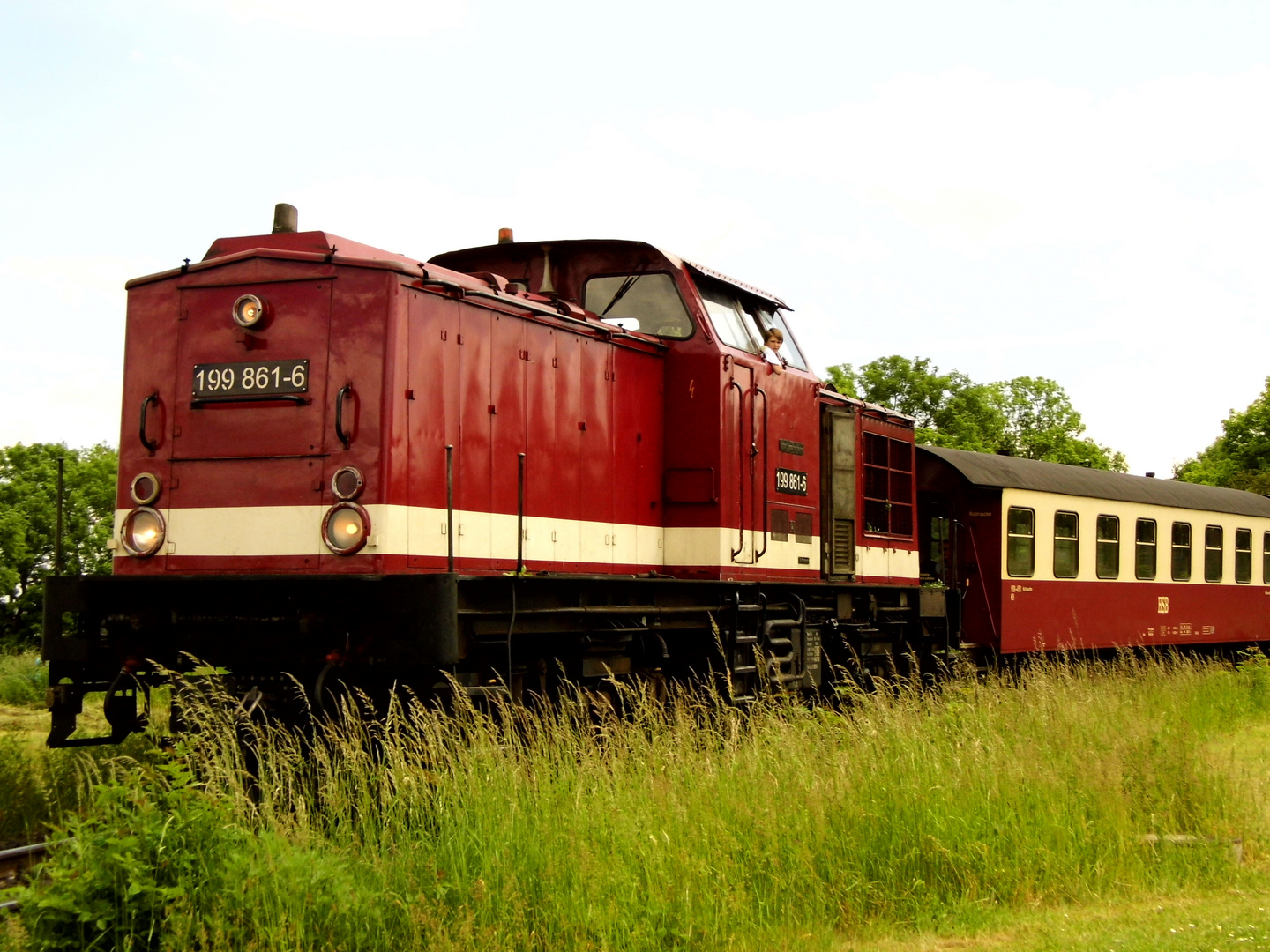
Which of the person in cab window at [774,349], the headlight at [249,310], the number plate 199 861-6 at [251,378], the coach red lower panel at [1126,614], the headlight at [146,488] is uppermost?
the person in cab window at [774,349]

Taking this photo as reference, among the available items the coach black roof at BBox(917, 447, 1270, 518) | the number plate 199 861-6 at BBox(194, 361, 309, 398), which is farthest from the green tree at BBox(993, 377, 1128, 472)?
the number plate 199 861-6 at BBox(194, 361, 309, 398)

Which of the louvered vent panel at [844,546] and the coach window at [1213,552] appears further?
the coach window at [1213,552]

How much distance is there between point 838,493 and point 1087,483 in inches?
302

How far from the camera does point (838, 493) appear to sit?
1151 cm

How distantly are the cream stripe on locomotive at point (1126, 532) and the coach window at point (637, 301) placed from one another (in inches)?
296

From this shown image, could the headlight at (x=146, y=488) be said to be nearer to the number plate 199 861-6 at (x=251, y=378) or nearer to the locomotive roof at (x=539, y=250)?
the number plate 199 861-6 at (x=251, y=378)

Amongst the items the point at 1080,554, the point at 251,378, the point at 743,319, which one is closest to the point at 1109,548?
the point at 1080,554

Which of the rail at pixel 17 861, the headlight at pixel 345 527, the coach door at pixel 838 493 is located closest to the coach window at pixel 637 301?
the coach door at pixel 838 493

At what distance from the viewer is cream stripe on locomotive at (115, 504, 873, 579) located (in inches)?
282

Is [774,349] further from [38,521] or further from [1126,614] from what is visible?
[38,521]

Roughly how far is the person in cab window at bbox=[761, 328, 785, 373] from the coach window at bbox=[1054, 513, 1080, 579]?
24.7ft

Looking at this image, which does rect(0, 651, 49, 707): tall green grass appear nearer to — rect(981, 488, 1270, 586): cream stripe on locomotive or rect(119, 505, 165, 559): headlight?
rect(119, 505, 165, 559): headlight

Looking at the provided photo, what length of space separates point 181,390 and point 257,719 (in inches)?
82.9

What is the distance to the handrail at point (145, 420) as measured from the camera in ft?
25.1
